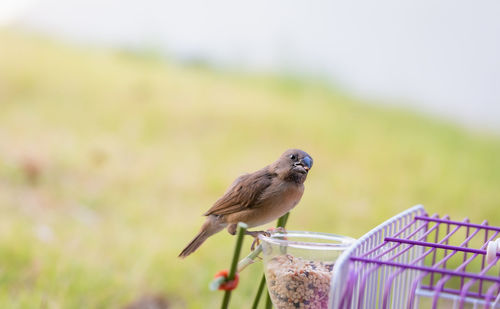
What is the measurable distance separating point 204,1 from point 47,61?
81 cm

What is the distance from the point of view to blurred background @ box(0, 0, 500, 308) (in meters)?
2.70

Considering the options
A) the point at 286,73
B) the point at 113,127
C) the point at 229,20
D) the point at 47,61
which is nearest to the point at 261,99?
the point at 286,73

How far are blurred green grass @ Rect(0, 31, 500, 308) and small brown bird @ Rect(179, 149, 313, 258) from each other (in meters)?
0.98

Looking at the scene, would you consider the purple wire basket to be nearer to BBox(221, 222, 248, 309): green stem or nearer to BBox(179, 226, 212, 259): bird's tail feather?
BBox(221, 222, 248, 309): green stem

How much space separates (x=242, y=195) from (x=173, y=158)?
1.70 m

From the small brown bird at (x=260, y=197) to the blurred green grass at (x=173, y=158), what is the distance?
98 centimetres

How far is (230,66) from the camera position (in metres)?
3.28

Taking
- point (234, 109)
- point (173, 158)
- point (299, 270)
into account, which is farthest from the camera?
point (234, 109)

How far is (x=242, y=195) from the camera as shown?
1.23 m

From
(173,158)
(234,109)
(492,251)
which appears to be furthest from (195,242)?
(234,109)

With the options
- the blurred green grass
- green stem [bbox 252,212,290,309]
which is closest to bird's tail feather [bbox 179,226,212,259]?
green stem [bbox 252,212,290,309]

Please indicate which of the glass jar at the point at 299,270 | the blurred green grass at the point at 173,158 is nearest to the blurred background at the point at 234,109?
the blurred green grass at the point at 173,158

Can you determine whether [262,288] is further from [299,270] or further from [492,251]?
[492,251]

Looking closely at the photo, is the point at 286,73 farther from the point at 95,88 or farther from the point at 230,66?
the point at 95,88
